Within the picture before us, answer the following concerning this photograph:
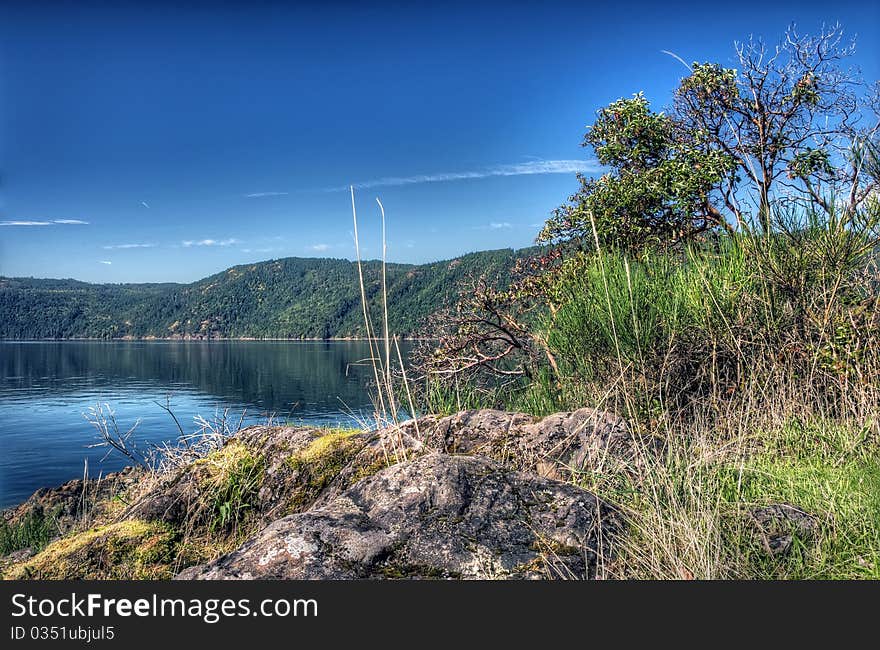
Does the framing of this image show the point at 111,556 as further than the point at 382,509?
Yes

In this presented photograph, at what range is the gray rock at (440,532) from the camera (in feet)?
6.85

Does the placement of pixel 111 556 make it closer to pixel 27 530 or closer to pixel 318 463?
pixel 318 463

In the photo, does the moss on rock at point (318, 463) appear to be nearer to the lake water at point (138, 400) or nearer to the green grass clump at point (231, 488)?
the green grass clump at point (231, 488)

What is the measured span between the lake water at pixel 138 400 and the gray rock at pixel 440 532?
1558mm

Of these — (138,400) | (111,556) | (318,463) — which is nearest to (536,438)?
(318,463)

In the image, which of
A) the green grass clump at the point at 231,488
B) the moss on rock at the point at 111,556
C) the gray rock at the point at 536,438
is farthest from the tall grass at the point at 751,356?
the moss on rock at the point at 111,556

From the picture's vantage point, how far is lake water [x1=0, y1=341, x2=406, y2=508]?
1149 inches

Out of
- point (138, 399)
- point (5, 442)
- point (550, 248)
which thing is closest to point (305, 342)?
point (138, 399)

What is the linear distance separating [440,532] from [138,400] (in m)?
62.2

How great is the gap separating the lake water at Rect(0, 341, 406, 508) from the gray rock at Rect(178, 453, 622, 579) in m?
1.56

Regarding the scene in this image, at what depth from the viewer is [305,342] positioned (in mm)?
182500

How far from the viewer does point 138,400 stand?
57.0 metres

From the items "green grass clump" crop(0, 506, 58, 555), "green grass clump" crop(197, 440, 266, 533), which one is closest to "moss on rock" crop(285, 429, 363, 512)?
"green grass clump" crop(197, 440, 266, 533)

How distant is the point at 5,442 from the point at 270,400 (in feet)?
81.6
